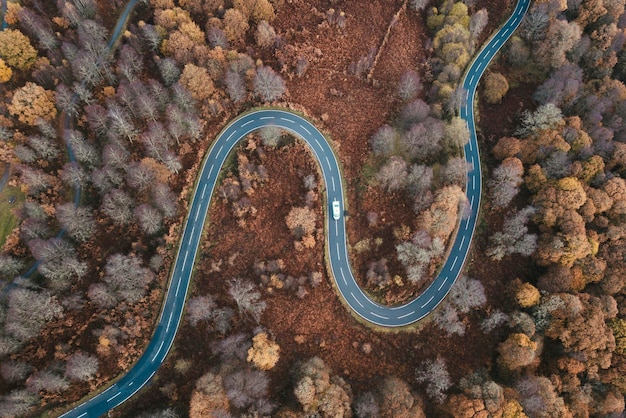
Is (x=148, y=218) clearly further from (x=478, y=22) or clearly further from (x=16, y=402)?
(x=478, y=22)

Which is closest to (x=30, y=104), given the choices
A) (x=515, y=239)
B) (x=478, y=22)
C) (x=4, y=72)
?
(x=4, y=72)

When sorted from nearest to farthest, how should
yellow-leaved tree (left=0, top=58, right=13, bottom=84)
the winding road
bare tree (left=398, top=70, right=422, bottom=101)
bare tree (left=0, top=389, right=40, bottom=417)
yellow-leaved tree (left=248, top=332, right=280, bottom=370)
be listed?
bare tree (left=0, top=389, right=40, bottom=417), yellow-leaved tree (left=248, top=332, right=280, bottom=370), the winding road, yellow-leaved tree (left=0, top=58, right=13, bottom=84), bare tree (left=398, top=70, right=422, bottom=101)

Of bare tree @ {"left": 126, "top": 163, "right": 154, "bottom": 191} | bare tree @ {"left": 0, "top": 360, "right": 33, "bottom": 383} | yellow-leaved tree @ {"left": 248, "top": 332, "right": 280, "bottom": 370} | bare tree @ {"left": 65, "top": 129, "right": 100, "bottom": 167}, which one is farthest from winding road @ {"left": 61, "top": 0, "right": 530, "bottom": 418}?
bare tree @ {"left": 65, "top": 129, "right": 100, "bottom": 167}

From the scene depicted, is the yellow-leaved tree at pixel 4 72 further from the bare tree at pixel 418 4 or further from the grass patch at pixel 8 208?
the bare tree at pixel 418 4

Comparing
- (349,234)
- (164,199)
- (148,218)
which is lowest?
(349,234)

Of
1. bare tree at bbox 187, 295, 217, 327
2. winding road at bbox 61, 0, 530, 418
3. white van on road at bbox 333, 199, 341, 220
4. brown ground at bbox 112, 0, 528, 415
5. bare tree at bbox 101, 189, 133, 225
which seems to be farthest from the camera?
white van on road at bbox 333, 199, 341, 220

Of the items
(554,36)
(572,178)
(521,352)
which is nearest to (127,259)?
(521,352)

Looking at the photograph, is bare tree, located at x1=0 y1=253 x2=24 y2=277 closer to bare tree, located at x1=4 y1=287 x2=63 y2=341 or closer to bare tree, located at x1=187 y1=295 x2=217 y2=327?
bare tree, located at x1=4 y1=287 x2=63 y2=341

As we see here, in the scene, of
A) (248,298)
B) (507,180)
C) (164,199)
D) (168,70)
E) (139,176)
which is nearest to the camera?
(248,298)
